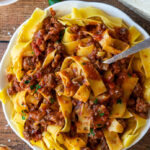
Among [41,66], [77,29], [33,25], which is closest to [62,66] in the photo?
[41,66]

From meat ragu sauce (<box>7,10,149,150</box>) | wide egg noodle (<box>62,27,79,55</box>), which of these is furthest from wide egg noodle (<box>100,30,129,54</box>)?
wide egg noodle (<box>62,27,79,55</box>)

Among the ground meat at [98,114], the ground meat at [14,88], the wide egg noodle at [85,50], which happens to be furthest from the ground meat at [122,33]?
the ground meat at [14,88]

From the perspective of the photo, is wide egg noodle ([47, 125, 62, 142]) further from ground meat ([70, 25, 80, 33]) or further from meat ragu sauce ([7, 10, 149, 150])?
ground meat ([70, 25, 80, 33])

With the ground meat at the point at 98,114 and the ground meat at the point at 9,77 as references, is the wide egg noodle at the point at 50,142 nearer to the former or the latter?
the ground meat at the point at 98,114

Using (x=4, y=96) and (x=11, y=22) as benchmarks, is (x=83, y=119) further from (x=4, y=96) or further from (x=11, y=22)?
(x=11, y=22)

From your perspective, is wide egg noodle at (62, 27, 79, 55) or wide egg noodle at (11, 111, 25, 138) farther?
wide egg noodle at (11, 111, 25, 138)

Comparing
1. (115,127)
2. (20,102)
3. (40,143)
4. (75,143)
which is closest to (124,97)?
(115,127)
